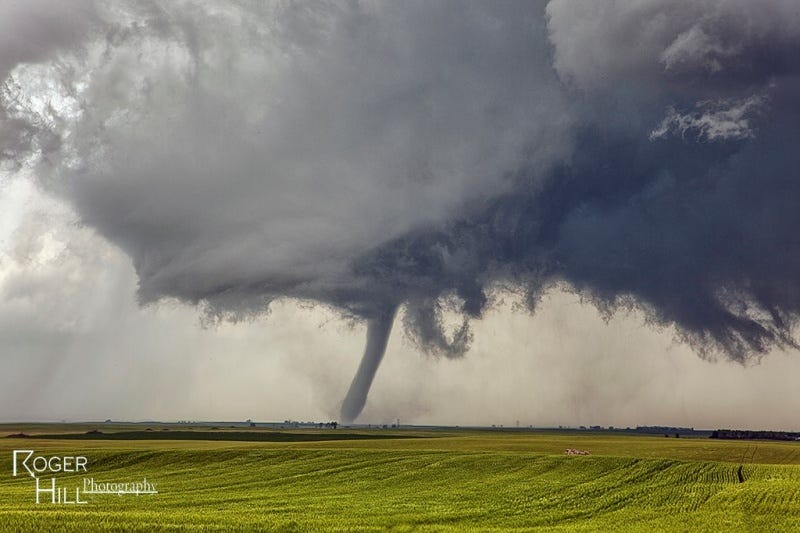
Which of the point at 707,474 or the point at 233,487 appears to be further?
the point at 707,474

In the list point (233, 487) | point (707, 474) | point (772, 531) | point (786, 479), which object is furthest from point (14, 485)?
point (786, 479)

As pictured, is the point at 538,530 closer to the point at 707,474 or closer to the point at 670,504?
the point at 670,504

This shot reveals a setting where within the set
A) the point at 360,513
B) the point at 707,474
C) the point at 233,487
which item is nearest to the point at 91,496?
the point at 233,487

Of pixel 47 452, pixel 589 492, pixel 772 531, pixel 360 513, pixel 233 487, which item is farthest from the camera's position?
pixel 47 452

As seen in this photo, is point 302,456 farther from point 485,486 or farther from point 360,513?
point 360,513

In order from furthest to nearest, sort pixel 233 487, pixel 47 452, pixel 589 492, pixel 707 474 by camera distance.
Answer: pixel 47 452 < pixel 707 474 < pixel 233 487 < pixel 589 492

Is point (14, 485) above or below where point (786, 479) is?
above
